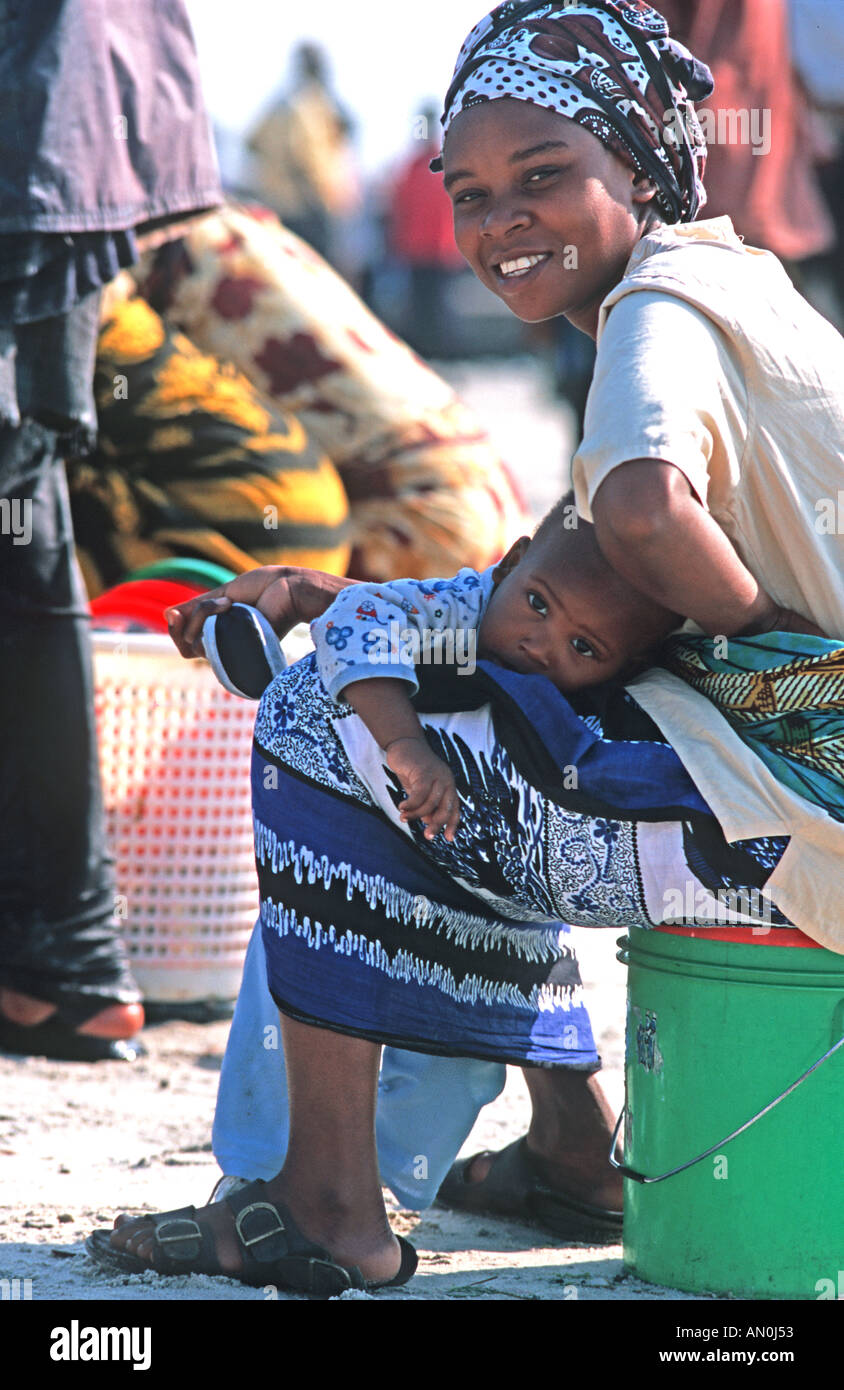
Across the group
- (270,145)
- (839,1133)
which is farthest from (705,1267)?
(270,145)

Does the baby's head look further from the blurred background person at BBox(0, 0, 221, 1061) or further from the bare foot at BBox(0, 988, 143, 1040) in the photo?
the bare foot at BBox(0, 988, 143, 1040)

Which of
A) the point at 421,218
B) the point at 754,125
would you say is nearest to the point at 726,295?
the point at 754,125

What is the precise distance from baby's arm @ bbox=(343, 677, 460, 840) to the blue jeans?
47 centimetres

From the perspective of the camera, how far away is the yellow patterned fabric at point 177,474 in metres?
3.77

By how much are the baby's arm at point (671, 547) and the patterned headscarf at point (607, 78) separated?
52 cm

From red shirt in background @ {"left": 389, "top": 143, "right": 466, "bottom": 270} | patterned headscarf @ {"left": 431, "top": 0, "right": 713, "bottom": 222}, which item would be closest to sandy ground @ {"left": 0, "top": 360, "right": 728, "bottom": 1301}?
patterned headscarf @ {"left": 431, "top": 0, "right": 713, "bottom": 222}

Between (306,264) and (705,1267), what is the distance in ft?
10.6

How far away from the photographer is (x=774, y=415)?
173cm

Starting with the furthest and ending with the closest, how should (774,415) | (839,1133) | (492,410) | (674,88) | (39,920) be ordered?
(492,410) → (39,920) → (674,88) → (839,1133) → (774,415)

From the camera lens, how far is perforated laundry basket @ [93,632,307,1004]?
3201 millimetres

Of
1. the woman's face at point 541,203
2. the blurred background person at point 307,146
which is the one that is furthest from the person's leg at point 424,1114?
the blurred background person at point 307,146

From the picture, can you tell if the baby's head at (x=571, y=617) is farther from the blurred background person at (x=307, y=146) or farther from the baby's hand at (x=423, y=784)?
the blurred background person at (x=307, y=146)

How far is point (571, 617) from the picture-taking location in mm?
1896

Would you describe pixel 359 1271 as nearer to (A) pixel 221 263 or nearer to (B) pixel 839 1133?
(B) pixel 839 1133
